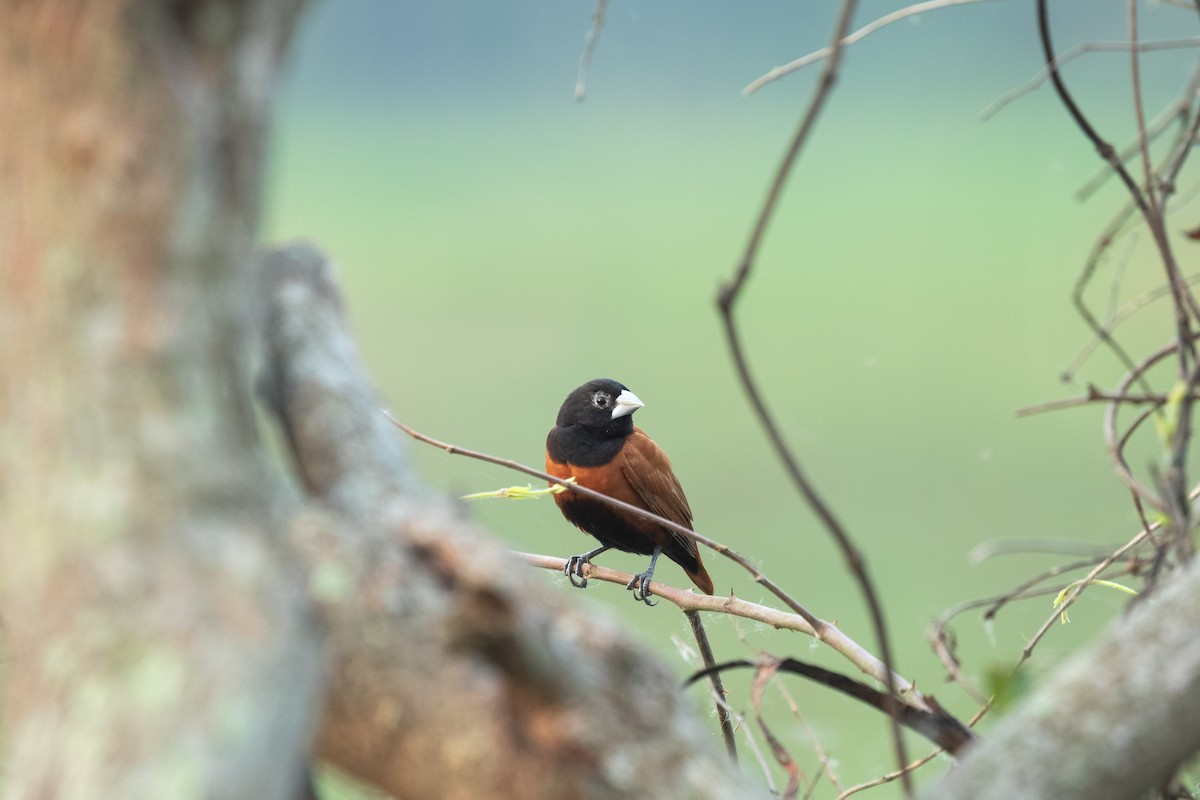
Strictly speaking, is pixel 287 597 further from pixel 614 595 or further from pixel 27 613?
pixel 614 595

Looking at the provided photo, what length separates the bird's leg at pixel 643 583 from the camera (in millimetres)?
2357

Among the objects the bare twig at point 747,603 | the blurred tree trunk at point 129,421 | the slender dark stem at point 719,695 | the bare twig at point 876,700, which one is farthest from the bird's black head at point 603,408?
the blurred tree trunk at point 129,421

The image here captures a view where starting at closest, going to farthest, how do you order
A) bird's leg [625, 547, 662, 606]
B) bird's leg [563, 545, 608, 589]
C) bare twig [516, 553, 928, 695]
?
bare twig [516, 553, 928, 695]
bird's leg [625, 547, 662, 606]
bird's leg [563, 545, 608, 589]

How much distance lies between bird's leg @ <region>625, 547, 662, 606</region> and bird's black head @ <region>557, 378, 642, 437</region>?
1.03 ft

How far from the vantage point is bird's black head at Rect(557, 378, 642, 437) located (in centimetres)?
265

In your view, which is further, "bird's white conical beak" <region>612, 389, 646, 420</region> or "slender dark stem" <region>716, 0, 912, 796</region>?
"bird's white conical beak" <region>612, 389, 646, 420</region>

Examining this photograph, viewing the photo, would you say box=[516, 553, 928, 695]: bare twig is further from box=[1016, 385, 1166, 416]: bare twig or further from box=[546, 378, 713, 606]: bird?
box=[546, 378, 713, 606]: bird

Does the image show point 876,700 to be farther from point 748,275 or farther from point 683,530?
point 748,275

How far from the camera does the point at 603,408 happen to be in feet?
8.73

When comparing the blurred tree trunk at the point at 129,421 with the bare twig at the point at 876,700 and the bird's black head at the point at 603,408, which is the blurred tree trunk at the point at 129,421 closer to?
the bare twig at the point at 876,700

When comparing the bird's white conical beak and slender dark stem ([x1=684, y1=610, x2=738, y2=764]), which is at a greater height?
the bird's white conical beak

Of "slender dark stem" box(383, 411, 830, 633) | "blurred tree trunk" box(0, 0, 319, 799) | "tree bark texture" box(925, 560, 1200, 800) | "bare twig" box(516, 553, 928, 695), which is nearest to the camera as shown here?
"blurred tree trunk" box(0, 0, 319, 799)

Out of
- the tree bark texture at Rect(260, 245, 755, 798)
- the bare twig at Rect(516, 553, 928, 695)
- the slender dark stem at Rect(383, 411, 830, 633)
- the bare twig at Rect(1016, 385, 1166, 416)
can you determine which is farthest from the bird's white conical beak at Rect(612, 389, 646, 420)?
the tree bark texture at Rect(260, 245, 755, 798)

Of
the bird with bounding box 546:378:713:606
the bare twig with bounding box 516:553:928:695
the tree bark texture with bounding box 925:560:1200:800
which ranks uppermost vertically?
the tree bark texture with bounding box 925:560:1200:800
